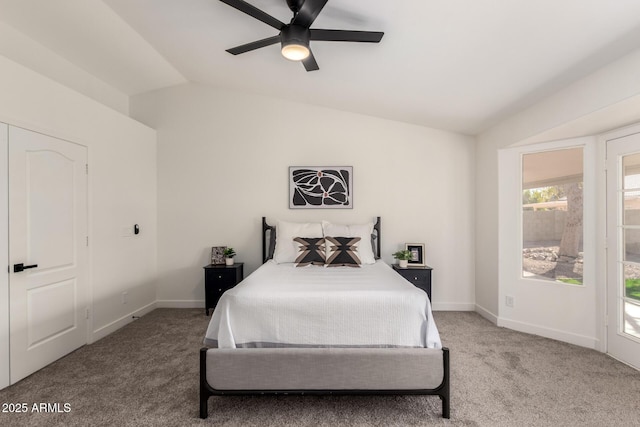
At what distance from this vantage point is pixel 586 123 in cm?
252

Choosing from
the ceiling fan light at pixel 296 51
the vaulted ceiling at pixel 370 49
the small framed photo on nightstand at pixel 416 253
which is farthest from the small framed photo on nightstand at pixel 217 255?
the ceiling fan light at pixel 296 51

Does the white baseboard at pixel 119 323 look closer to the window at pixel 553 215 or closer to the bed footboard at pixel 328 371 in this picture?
the bed footboard at pixel 328 371

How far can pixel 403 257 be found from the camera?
3.72 m

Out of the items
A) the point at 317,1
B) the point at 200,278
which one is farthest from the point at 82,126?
the point at 317,1

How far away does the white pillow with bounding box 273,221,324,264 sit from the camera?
3.49 metres

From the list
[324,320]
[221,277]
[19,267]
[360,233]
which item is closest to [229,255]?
Result: [221,277]

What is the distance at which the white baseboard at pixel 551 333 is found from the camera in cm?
285

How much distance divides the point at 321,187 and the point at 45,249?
2851 millimetres

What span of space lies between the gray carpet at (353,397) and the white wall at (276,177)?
1.33 metres

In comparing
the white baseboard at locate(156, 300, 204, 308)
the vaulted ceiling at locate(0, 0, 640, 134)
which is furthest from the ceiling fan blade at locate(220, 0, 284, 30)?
the white baseboard at locate(156, 300, 204, 308)

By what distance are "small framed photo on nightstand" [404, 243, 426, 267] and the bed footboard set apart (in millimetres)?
2064

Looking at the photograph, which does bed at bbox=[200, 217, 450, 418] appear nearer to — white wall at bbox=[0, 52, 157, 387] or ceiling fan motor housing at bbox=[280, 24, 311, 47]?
ceiling fan motor housing at bbox=[280, 24, 311, 47]

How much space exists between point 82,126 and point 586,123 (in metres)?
4.57

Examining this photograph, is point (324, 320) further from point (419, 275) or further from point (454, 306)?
point (454, 306)
